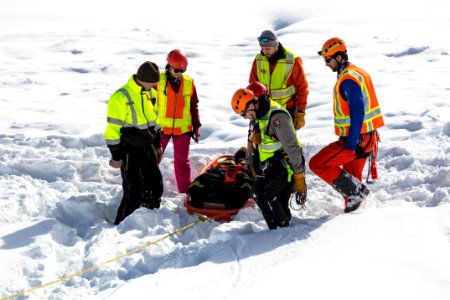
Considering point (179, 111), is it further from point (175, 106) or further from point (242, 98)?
point (242, 98)

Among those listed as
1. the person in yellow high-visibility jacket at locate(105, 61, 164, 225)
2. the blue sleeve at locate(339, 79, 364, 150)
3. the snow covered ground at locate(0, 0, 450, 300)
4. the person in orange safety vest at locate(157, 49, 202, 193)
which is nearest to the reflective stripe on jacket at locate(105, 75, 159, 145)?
the person in yellow high-visibility jacket at locate(105, 61, 164, 225)

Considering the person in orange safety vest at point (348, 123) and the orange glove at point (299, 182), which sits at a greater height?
the person in orange safety vest at point (348, 123)

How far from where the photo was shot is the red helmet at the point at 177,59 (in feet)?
21.6

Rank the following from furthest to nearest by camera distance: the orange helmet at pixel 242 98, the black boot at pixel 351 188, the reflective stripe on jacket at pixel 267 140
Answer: the black boot at pixel 351 188, the reflective stripe on jacket at pixel 267 140, the orange helmet at pixel 242 98

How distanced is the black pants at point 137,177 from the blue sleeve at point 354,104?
2192 millimetres

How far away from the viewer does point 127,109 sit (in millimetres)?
6094

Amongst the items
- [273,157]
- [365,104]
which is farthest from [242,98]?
[365,104]

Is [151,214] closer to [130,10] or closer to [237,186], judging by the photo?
[237,186]

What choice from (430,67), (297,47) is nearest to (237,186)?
(430,67)

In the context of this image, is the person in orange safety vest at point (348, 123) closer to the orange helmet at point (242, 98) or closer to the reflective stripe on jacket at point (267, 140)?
the reflective stripe on jacket at point (267, 140)

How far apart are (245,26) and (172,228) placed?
20060 millimetres

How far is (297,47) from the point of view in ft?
59.4

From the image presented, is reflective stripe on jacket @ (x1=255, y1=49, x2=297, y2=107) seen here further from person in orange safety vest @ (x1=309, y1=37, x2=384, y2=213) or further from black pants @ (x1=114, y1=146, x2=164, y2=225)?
black pants @ (x1=114, y1=146, x2=164, y2=225)

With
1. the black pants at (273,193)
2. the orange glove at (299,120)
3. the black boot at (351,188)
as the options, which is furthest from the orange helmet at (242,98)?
the orange glove at (299,120)
